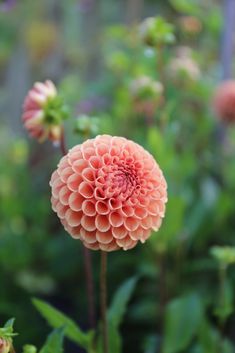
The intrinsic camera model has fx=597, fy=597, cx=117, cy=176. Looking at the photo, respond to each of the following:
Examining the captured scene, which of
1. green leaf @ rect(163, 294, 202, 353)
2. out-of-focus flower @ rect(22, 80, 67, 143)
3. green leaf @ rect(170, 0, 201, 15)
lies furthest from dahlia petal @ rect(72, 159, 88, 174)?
green leaf @ rect(170, 0, 201, 15)

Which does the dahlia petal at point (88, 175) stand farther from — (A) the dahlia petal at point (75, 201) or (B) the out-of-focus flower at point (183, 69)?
(B) the out-of-focus flower at point (183, 69)

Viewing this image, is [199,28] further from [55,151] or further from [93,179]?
[93,179]

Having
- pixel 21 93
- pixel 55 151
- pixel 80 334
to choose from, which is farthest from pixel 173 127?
pixel 21 93

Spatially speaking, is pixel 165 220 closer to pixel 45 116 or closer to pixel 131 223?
pixel 45 116

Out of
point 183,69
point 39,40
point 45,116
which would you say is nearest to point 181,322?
point 45,116

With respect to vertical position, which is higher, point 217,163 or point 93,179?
point 217,163
